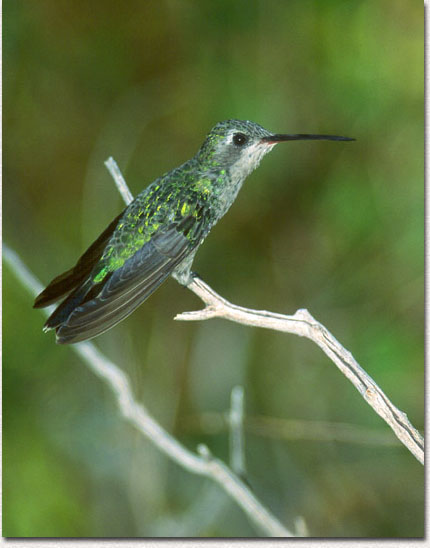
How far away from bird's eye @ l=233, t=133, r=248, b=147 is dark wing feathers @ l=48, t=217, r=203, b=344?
24cm

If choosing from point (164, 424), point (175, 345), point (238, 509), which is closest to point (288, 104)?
point (175, 345)

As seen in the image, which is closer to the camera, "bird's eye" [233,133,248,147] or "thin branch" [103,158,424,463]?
"thin branch" [103,158,424,463]

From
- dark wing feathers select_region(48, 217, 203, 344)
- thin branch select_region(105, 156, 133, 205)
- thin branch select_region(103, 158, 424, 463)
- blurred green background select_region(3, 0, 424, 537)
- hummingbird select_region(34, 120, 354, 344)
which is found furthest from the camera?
blurred green background select_region(3, 0, 424, 537)

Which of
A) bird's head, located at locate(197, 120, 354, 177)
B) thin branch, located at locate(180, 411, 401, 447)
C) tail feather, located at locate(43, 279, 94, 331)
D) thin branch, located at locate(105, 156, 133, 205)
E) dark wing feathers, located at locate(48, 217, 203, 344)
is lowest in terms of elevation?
thin branch, located at locate(180, 411, 401, 447)

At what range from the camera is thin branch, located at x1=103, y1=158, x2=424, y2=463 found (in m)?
1.44

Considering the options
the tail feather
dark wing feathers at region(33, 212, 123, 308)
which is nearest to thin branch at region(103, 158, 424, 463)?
the tail feather

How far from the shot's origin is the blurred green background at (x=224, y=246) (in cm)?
204

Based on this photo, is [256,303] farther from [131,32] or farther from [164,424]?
[131,32]

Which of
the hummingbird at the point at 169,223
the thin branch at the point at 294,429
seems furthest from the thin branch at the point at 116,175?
the thin branch at the point at 294,429

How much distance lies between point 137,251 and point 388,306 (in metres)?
0.91

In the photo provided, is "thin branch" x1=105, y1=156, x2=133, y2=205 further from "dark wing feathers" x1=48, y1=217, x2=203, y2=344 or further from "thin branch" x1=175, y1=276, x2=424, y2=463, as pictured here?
"thin branch" x1=175, y1=276, x2=424, y2=463

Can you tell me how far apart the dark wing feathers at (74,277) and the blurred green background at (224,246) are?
10.3 inches

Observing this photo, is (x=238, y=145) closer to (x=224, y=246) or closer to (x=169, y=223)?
(x=169, y=223)

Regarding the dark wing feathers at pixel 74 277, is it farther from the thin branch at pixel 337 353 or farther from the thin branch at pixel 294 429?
the thin branch at pixel 294 429
